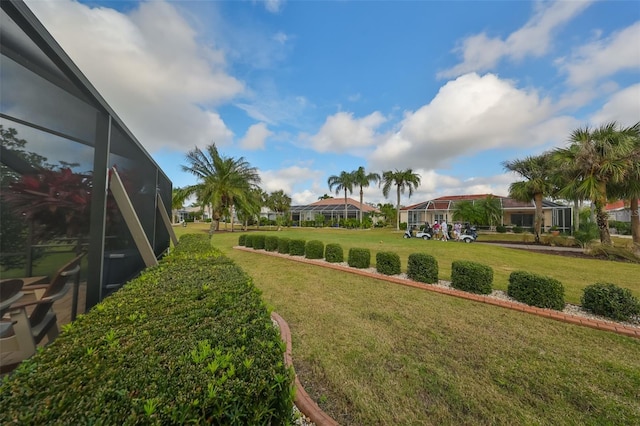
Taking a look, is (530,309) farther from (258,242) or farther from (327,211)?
(327,211)

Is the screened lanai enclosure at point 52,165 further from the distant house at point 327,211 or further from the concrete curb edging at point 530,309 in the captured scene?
the distant house at point 327,211

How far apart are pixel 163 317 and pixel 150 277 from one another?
1607mm

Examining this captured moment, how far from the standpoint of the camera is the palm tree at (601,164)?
35.1 feet

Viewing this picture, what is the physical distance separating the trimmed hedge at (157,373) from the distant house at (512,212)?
90.3ft

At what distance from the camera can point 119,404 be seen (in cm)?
102

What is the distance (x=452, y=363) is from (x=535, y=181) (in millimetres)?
19277

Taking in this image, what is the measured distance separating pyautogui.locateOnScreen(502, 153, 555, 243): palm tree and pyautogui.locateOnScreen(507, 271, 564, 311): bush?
1547 cm

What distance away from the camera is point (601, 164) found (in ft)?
36.8

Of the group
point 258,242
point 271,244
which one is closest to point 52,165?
point 271,244

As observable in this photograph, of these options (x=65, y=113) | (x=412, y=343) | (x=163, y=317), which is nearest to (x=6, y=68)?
(x=65, y=113)

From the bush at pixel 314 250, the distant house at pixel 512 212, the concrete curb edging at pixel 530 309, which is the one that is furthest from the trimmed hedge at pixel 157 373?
the distant house at pixel 512 212

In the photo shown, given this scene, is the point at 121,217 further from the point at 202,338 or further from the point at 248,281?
the point at 202,338

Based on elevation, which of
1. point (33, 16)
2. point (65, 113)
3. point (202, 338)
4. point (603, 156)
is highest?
point (603, 156)

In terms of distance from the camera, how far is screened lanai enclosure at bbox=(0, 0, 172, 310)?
68.3 inches
